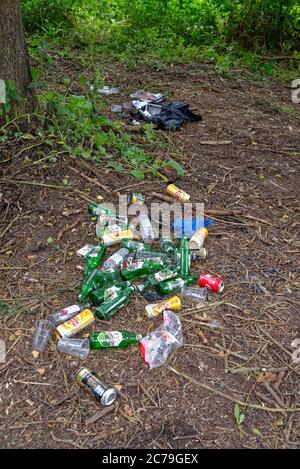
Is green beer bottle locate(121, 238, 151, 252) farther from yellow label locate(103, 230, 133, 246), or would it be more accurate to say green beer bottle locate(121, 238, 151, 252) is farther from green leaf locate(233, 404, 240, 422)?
green leaf locate(233, 404, 240, 422)

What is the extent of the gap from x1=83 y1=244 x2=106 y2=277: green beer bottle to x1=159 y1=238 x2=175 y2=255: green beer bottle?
383 millimetres

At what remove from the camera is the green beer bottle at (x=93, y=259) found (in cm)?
286

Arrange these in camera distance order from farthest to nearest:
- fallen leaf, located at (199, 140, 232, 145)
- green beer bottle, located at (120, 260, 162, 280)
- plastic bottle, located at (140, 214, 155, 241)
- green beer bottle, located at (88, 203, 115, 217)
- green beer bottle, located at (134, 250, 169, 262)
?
fallen leaf, located at (199, 140, 232, 145) < green beer bottle, located at (88, 203, 115, 217) < plastic bottle, located at (140, 214, 155, 241) < green beer bottle, located at (134, 250, 169, 262) < green beer bottle, located at (120, 260, 162, 280)

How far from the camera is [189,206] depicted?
352cm

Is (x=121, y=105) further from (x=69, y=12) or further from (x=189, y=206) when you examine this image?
(x=69, y=12)

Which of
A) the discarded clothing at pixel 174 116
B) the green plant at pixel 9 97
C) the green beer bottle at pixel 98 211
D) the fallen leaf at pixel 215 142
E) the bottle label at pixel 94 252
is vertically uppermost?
the green plant at pixel 9 97

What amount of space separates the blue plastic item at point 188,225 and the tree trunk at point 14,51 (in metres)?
1.49

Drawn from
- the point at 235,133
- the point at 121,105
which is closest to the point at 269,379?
the point at 235,133

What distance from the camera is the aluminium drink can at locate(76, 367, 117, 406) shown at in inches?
85.5

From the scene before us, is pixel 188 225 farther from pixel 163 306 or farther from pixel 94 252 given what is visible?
pixel 163 306

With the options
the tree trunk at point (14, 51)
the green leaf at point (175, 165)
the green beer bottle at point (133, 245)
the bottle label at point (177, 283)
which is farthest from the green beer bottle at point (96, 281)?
the tree trunk at point (14, 51)

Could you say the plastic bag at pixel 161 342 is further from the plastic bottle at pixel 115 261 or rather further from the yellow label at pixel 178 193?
the yellow label at pixel 178 193

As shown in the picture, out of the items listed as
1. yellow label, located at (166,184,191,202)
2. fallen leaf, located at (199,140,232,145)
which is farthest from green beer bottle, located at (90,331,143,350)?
fallen leaf, located at (199,140,232,145)

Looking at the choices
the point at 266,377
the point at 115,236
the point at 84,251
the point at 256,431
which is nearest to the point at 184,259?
the point at 115,236
